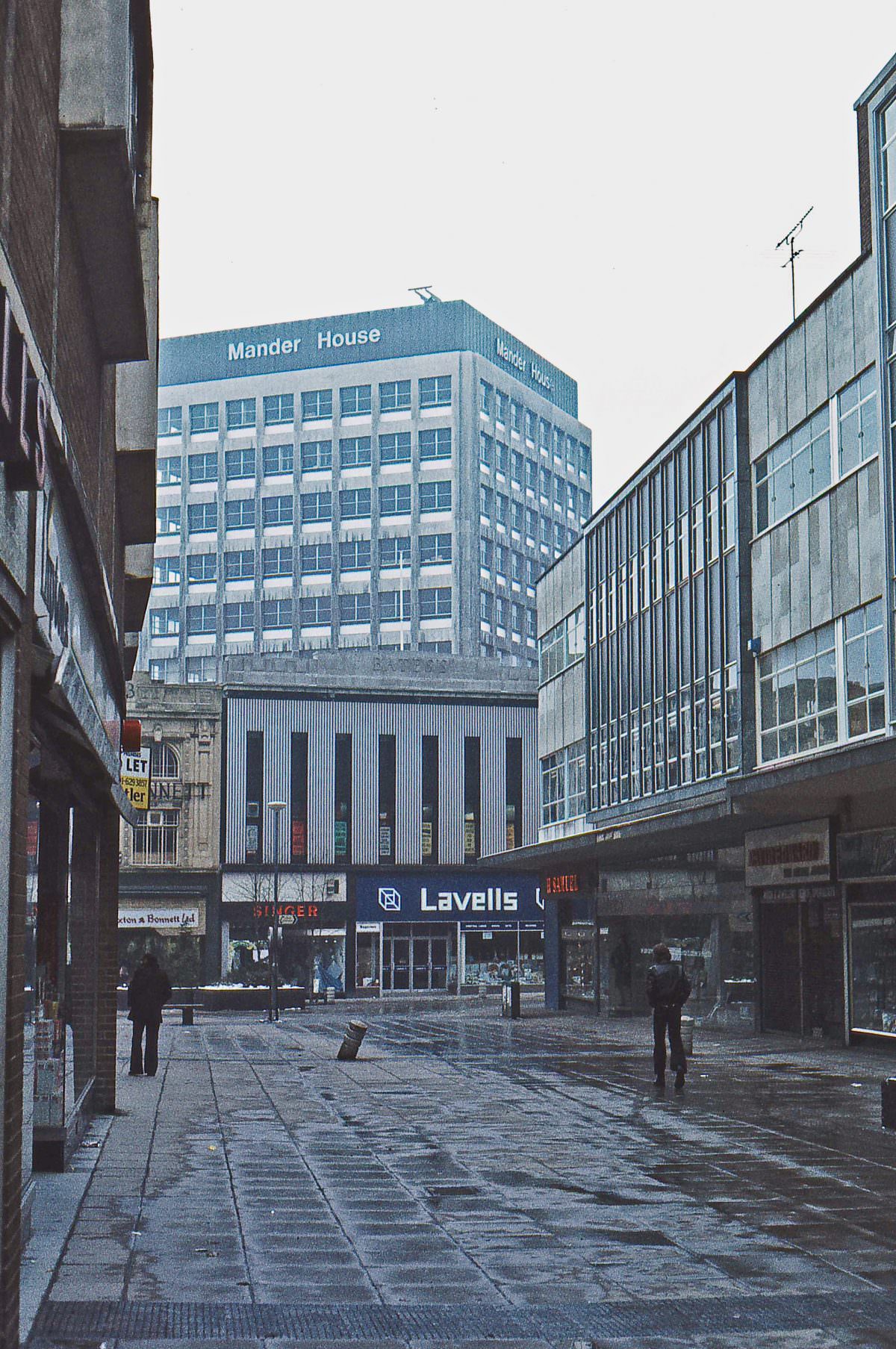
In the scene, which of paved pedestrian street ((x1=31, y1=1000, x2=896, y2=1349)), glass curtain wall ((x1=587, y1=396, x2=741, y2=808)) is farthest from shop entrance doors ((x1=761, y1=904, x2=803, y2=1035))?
paved pedestrian street ((x1=31, y1=1000, x2=896, y2=1349))

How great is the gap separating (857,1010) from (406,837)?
1756 inches

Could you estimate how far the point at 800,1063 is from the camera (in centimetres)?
2575

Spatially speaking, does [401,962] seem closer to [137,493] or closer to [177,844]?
[177,844]

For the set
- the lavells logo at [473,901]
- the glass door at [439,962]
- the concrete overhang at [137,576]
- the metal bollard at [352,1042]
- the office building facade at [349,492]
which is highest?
the office building facade at [349,492]

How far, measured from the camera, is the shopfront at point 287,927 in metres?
68.6

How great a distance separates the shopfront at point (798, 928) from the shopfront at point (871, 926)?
1.17ft

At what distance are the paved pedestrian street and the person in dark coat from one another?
1.36 meters

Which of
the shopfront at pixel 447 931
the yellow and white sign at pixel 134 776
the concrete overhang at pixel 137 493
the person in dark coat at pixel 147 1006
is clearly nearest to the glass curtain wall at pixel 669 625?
the person in dark coat at pixel 147 1006

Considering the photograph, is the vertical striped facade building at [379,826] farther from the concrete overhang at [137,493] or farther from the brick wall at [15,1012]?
the brick wall at [15,1012]

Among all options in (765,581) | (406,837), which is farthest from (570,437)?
(765,581)

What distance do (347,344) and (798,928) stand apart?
301ft

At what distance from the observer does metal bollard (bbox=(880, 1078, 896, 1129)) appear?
Result: 15.9m

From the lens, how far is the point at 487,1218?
1125 centimetres

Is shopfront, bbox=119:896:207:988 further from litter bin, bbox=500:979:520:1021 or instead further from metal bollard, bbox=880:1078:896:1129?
metal bollard, bbox=880:1078:896:1129
